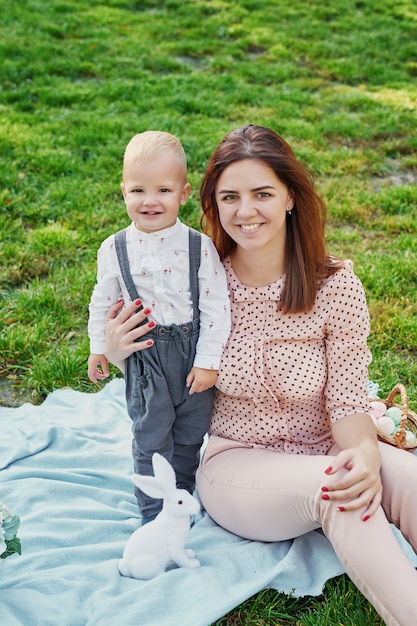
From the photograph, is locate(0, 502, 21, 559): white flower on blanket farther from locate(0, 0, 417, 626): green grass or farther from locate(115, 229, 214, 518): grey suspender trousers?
locate(0, 0, 417, 626): green grass

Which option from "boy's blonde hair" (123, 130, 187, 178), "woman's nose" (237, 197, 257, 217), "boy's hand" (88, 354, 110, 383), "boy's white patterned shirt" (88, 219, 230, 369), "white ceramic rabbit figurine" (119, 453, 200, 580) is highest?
"boy's blonde hair" (123, 130, 187, 178)

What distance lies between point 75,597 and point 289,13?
8354 mm

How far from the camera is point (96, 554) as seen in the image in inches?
99.0

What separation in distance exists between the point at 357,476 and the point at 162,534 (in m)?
0.64

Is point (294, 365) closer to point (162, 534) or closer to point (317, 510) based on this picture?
point (317, 510)

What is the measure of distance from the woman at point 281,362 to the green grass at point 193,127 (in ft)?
1.14

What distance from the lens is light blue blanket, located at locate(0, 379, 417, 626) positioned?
224 centimetres

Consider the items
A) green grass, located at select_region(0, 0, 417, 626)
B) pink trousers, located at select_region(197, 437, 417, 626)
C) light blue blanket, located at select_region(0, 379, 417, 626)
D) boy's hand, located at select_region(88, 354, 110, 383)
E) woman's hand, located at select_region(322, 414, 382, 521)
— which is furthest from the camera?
green grass, located at select_region(0, 0, 417, 626)

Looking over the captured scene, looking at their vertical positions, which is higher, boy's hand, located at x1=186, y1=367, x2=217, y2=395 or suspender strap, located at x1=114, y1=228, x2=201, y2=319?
suspender strap, located at x1=114, y1=228, x2=201, y2=319

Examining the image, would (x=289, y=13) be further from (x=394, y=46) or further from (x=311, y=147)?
(x=311, y=147)

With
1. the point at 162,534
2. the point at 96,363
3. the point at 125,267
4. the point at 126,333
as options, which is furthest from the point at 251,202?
the point at 162,534

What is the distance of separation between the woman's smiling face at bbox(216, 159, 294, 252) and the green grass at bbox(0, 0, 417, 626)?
3.78 ft

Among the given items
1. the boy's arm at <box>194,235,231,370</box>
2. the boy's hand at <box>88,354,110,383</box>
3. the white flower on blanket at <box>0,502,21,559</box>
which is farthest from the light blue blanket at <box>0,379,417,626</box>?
the boy's arm at <box>194,235,231,370</box>

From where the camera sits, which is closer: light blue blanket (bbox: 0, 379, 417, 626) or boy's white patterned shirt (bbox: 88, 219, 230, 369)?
light blue blanket (bbox: 0, 379, 417, 626)
